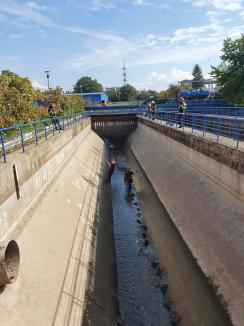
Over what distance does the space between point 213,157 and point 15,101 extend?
14166 mm

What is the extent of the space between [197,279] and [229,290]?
1886 mm

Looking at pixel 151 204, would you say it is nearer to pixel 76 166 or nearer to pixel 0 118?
pixel 76 166

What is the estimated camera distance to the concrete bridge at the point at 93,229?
10.2 m

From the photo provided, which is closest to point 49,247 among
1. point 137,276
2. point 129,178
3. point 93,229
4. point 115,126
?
point 137,276

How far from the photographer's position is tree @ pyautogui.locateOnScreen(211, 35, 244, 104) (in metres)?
39.7

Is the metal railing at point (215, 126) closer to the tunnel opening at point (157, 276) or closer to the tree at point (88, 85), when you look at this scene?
the tunnel opening at point (157, 276)

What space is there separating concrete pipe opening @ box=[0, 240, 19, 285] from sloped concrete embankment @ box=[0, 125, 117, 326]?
363mm

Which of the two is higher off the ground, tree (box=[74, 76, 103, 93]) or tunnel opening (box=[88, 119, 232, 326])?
tree (box=[74, 76, 103, 93])

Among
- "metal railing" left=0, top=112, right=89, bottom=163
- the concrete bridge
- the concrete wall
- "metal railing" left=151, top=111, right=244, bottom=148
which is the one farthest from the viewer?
"metal railing" left=151, top=111, right=244, bottom=148

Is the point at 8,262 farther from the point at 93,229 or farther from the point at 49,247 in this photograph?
the point at 93,229

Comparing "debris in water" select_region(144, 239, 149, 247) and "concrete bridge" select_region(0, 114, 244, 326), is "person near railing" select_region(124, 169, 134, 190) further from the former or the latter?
"debris in water" select_region(144, 239, 149, 247)

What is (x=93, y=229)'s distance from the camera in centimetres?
1698

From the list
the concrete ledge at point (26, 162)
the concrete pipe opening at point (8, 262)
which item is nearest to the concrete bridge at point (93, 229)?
the concrete ledge at point (26, 162)

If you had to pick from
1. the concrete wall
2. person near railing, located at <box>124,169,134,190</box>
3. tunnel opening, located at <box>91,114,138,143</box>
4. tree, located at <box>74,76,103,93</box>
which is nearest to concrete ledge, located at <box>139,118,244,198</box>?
person near railing, located at <box>124,169,134,190</box>
